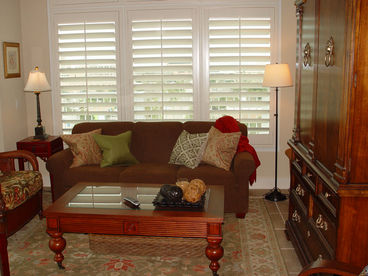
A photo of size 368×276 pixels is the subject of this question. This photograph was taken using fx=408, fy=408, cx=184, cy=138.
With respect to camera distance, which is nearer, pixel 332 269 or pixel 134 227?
pixel 332 269

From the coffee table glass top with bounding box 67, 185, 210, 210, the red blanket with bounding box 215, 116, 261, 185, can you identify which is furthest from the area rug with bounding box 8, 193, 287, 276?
the red blanket with bounding box 215, 116, 261, 185

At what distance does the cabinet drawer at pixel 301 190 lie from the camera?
9.93 feet

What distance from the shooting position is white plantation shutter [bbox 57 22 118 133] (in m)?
5.03

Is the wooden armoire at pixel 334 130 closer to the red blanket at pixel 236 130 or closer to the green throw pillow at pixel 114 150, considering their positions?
the red blanket at pixel 236 130

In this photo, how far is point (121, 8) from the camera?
5.00 m

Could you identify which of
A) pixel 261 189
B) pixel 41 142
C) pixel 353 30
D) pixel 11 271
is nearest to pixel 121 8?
pixel 41 142

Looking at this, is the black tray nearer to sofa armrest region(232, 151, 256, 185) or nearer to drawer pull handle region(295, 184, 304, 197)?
drawer pull handle region(295, 184, 304, 197)

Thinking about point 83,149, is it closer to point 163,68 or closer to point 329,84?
point 163,68

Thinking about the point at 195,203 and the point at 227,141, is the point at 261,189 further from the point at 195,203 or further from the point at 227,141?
the point at 195,203

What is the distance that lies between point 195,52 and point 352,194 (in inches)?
126

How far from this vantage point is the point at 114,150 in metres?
4.43

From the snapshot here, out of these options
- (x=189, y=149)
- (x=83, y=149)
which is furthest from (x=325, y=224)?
(x=83, y=149)

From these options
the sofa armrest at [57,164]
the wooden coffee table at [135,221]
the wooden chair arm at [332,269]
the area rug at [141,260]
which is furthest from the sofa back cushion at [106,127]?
the wooden chair arm at [332,269]

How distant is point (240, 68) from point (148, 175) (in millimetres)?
1743
